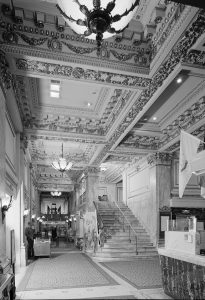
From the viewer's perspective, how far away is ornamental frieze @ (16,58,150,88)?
6.48 meters

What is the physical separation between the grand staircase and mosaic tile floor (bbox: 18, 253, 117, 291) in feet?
8.38

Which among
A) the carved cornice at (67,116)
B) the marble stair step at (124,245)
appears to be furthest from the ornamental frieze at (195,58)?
the marble stair step at (124,245)

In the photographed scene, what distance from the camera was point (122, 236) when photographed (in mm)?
14766

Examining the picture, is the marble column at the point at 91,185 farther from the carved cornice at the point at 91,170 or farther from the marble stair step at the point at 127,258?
the marble stair step at the point at 127,258

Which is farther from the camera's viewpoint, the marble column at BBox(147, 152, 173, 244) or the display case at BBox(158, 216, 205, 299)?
the marble column at BBox(147, 152, 173, 244)

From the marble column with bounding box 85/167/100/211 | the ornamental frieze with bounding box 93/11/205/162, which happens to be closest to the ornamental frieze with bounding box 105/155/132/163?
the marble column with bounding box 85/167/100/211

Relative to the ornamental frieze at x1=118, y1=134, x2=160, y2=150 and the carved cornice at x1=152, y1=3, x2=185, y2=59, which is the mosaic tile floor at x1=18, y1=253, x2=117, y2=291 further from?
the carved cornice at x1=152, y1=3, x2=185, y2=59

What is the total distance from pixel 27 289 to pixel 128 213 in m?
11.3

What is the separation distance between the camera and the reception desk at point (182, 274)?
504cm

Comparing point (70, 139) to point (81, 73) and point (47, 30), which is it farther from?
point (47, 30)

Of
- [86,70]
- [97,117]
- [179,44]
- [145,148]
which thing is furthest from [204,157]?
[145,148]

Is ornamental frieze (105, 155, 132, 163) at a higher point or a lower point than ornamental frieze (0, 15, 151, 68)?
lower

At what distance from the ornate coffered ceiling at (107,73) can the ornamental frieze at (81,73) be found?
0.07 ft

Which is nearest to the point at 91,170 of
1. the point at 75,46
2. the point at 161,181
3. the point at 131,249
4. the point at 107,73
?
the point at 161,181
